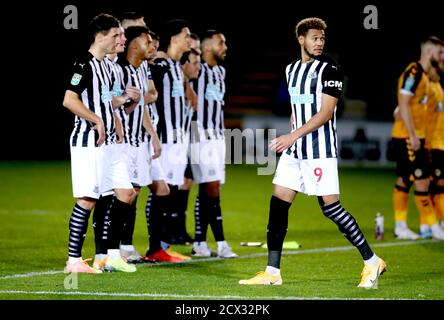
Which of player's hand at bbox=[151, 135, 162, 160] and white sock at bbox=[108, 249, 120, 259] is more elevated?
player's hand at bbox=[151, 135, 162, 160]

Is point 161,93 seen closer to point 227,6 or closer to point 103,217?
point 103,217

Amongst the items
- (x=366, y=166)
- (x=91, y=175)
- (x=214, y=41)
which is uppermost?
(x=214, y=41)

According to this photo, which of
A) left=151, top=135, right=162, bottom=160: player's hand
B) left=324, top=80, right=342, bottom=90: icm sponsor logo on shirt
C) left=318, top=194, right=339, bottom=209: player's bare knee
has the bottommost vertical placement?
left=318, top=194, right=339, bottom=209: player's bare knee

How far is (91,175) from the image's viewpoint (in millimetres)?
9195

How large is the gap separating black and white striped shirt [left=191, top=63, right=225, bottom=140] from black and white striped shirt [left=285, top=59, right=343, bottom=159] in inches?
99.7

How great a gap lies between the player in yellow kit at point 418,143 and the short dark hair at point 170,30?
3040 mm

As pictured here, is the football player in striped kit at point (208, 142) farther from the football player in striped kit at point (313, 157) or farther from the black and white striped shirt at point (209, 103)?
the football player in striped kit at point (313, 157)

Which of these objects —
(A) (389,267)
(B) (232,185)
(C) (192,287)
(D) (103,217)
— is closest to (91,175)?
(D) (103,217)

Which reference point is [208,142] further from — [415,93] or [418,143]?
[415,93]

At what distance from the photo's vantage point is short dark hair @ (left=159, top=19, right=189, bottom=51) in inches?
433

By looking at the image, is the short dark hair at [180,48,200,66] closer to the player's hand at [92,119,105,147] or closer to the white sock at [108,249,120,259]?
the player's hand at [92,119,105,147]

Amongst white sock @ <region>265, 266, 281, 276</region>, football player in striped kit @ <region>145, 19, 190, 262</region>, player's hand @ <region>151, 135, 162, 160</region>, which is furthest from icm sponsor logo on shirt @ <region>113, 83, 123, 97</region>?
white sock @ <region>265, 266, 281, 276</region>

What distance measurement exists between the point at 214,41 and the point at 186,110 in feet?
2.71

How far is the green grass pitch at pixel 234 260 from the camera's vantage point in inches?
328
